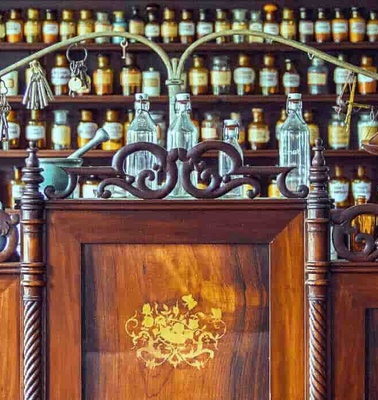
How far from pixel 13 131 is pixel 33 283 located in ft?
6.46

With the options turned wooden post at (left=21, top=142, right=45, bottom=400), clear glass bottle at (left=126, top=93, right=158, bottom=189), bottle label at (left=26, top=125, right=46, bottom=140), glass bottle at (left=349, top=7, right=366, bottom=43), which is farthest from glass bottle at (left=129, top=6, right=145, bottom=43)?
turned wooden post at (left=21, top=142, right=45, bottom=400)

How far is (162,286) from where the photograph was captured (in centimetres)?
149

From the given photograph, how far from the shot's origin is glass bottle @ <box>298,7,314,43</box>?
3400 millimetres

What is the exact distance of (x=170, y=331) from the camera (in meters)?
1.50

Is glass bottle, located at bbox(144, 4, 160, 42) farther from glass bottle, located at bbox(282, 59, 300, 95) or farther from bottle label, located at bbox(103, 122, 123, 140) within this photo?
glass bottle, located at bbox(282, 59, 300, 95)

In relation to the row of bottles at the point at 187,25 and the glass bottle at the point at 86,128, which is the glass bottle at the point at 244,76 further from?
the glass bottle at the point at 86,128

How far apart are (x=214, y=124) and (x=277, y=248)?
193 cm

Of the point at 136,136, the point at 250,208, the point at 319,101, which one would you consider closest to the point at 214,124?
the point at 319,101

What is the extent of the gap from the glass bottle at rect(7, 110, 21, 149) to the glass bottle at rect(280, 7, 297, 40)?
3.28 ft

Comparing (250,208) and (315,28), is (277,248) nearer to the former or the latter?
(250,208)

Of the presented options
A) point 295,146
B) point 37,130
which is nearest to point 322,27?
point 37,130

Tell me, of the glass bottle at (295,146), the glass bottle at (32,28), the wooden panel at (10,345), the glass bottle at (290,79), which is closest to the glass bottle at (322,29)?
the glass bottle at (290,79)

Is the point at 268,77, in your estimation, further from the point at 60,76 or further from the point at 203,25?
the point at 60,76

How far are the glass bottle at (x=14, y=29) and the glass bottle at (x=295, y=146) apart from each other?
1718 mm
